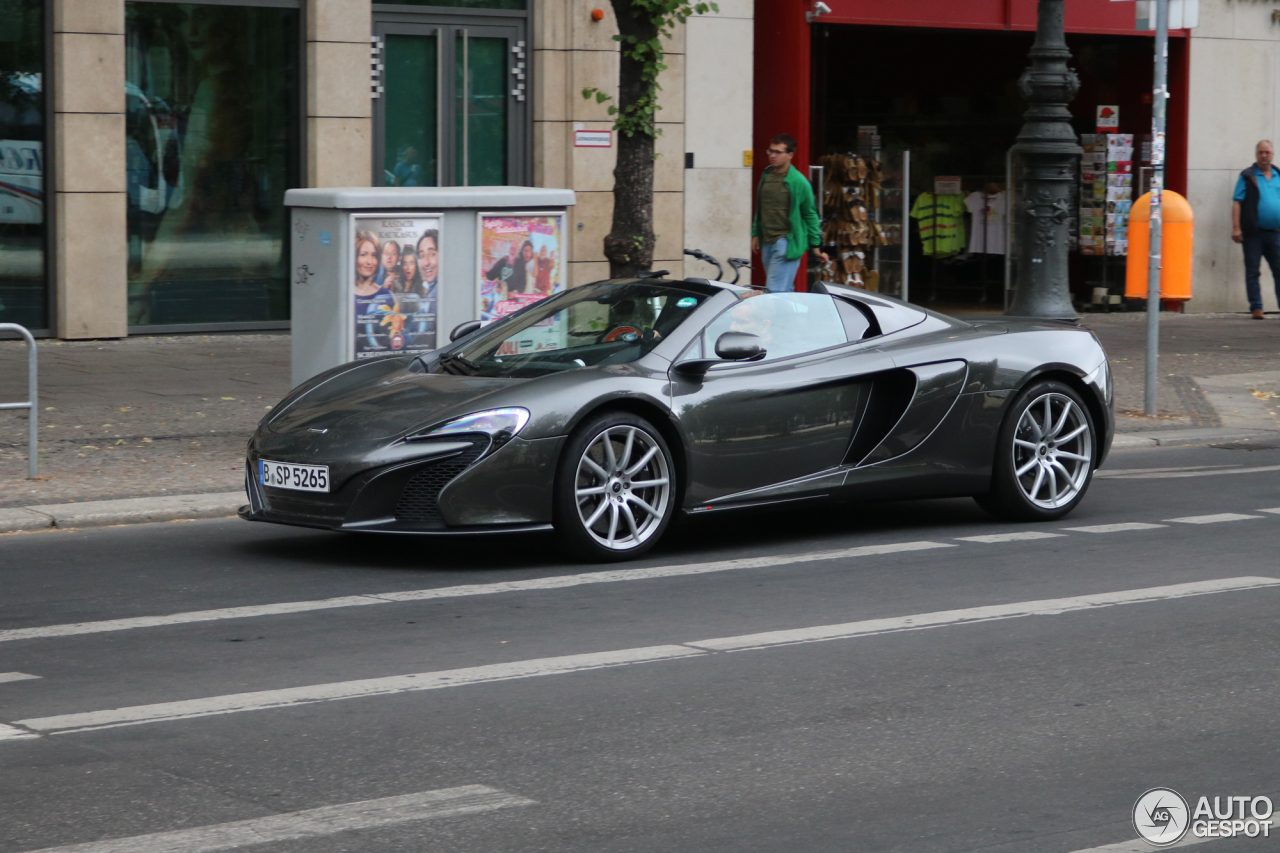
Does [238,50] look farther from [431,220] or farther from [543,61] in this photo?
[431,220]

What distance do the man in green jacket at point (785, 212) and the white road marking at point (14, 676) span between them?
10492 mm

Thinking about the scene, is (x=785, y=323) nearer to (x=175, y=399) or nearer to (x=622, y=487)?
(x=622, y=487)

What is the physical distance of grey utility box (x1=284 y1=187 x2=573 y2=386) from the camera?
10992 mm

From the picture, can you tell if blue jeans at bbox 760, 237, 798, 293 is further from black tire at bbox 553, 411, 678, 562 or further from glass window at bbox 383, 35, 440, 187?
black tire at bbox 553, 411, 678, 562

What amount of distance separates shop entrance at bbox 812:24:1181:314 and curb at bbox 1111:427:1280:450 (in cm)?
1013

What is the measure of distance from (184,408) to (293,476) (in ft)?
17.1

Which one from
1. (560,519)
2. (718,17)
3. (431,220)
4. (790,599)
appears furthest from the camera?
(718,17)

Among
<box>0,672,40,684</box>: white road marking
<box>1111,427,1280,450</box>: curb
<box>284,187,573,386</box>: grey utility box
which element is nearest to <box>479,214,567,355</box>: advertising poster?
<box>284,187,573,386</box>: grey utility box

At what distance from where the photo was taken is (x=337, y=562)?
8148 millimetres

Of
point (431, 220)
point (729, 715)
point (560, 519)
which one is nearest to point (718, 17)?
point (431, 220)

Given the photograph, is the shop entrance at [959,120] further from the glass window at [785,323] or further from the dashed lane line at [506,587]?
the dashed lane line at [506,587]

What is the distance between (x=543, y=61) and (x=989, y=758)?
583 inches

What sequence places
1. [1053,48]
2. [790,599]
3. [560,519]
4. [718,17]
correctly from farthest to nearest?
[718,17] < [1053,48] < [560,519] < [790,599]

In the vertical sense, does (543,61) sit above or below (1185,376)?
above
